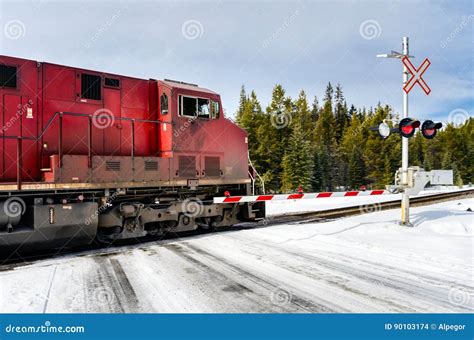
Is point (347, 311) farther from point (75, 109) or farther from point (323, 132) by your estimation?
point (323, 132)

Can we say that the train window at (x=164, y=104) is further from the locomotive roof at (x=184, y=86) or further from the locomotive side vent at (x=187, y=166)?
the locomotive side vent at (x=187, y=166)

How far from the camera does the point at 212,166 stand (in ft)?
32.4

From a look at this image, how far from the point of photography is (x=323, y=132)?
64.0m

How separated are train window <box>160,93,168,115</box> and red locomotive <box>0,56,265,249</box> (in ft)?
0.09

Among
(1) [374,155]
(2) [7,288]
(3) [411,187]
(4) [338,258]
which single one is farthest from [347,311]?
(1) [374,155]

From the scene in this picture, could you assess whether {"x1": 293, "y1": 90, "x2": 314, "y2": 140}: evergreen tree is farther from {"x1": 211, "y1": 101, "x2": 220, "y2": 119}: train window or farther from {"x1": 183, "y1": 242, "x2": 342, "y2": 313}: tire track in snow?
{"x1": 183, "y1": 242, "x2": 342, "y2": 313}: tire track in snow

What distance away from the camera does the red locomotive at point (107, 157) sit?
7012 mm

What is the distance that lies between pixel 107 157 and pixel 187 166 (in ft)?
7.28

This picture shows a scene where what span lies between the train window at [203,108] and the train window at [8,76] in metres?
4.43

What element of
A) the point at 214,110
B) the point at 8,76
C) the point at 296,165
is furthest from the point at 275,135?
the point at 8,76

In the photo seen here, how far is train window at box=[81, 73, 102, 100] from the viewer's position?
8078 millimetres

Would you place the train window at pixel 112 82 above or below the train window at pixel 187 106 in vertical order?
above

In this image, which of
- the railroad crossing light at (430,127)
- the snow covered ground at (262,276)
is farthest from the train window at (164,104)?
the railroad crossing light at (430,127)
